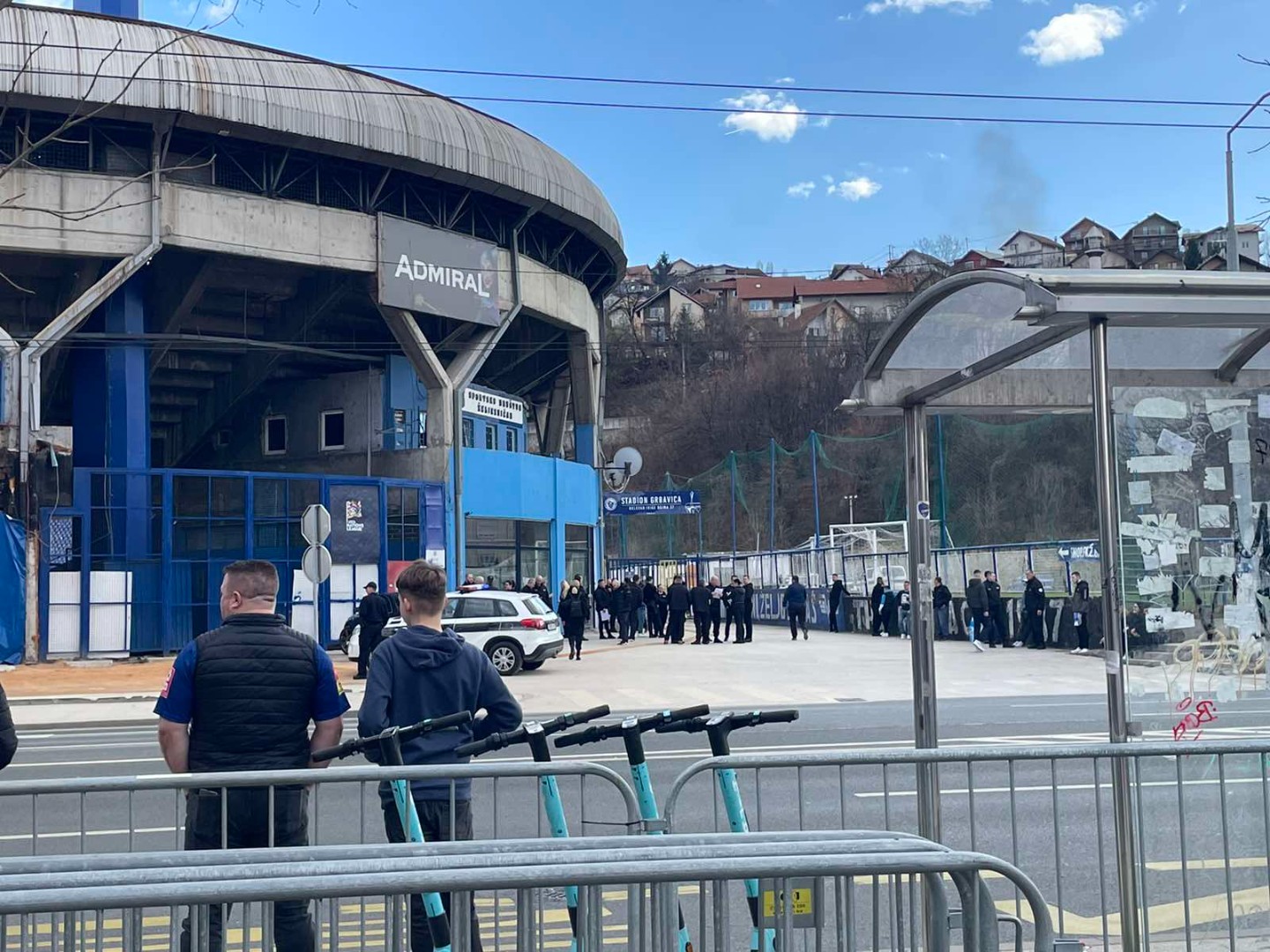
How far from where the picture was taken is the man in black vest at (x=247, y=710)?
15.9 feet

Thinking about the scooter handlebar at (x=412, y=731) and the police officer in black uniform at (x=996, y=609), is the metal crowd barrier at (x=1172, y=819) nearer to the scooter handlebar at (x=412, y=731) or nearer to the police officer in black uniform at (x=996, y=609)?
the scooter handlebar at (x=412, y=731)

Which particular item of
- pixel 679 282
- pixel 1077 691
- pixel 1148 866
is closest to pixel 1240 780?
pixel 1148 866

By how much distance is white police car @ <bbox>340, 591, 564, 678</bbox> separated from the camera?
23.2 m

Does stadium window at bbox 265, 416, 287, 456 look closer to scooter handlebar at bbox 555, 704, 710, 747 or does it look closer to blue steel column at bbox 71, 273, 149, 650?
blue steel column at bbox 71, 273, 149, 650

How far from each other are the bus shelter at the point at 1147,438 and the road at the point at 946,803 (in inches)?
9.3

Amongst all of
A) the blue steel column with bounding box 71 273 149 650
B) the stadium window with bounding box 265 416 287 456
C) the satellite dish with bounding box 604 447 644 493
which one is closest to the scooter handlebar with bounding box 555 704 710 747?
the blue steel column with bounding box 71 273 149 650

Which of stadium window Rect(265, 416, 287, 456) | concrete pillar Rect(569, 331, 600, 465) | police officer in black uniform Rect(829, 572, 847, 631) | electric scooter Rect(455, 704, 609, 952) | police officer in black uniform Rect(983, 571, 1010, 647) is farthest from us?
concrete pillar Rect(569, 331, 600, 465)

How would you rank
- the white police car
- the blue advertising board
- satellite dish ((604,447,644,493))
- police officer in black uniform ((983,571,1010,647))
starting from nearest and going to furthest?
the white police car < police officer in black uniform ((983,571,1010,647)) < the blue advertising board < satellite dish ((604,447,644,493))

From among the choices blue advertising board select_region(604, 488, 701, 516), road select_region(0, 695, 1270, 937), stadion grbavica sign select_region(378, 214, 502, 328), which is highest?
stadion grbavica sign select_region(378, 214, 502, 328)

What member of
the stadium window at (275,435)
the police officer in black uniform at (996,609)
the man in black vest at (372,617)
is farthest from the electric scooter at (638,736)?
the stadium window at (275,435)

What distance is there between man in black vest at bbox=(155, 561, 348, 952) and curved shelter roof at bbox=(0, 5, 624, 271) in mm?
20880

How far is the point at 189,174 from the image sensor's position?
29391 mm

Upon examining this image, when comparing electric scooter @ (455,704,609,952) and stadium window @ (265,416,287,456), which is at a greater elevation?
stadium window @ (265,416,287,456)

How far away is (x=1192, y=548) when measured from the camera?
5496mm
